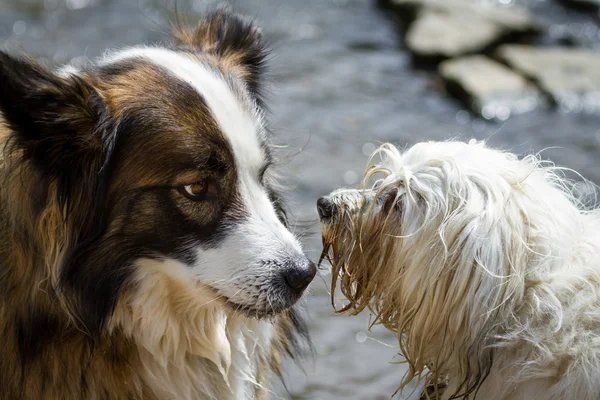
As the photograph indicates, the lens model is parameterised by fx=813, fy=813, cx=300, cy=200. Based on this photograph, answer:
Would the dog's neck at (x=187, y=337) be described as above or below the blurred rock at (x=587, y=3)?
below

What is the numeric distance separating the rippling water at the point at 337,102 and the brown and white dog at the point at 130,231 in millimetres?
727

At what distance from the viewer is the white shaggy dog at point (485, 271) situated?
262 centimetres

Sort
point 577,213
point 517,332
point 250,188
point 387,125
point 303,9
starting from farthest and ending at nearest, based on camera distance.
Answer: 1. point 303,9
2. point 387,125
3. point 250,188
4. point 577,213
5. point 517,332

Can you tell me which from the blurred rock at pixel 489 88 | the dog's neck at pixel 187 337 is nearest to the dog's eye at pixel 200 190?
the dog's neck at pixel 187 337

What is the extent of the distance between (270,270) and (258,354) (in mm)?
703

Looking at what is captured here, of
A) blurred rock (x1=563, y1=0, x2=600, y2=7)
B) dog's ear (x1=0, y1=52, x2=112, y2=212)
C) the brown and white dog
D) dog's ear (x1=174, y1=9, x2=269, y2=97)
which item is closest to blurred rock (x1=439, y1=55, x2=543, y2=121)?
blurred rock (x1=563, y1=0, x2=600, y2=7)

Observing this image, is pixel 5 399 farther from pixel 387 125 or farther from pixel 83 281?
pixel 387 125

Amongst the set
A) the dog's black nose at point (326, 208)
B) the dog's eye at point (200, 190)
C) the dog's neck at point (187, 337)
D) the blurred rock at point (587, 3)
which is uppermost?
the blurred rock at point (587, 3)

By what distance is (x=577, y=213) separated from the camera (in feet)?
9.32

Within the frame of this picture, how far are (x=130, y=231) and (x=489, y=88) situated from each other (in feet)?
17.5

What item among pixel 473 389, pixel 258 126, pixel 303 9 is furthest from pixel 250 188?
pixel 303 9

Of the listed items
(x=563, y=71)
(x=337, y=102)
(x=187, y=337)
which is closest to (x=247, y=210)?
(x=187, y=337)

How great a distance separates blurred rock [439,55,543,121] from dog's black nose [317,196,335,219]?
4472 millimetres

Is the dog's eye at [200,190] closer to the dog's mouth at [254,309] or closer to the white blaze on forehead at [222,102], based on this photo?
the white blaze on forehead at [222,102]
